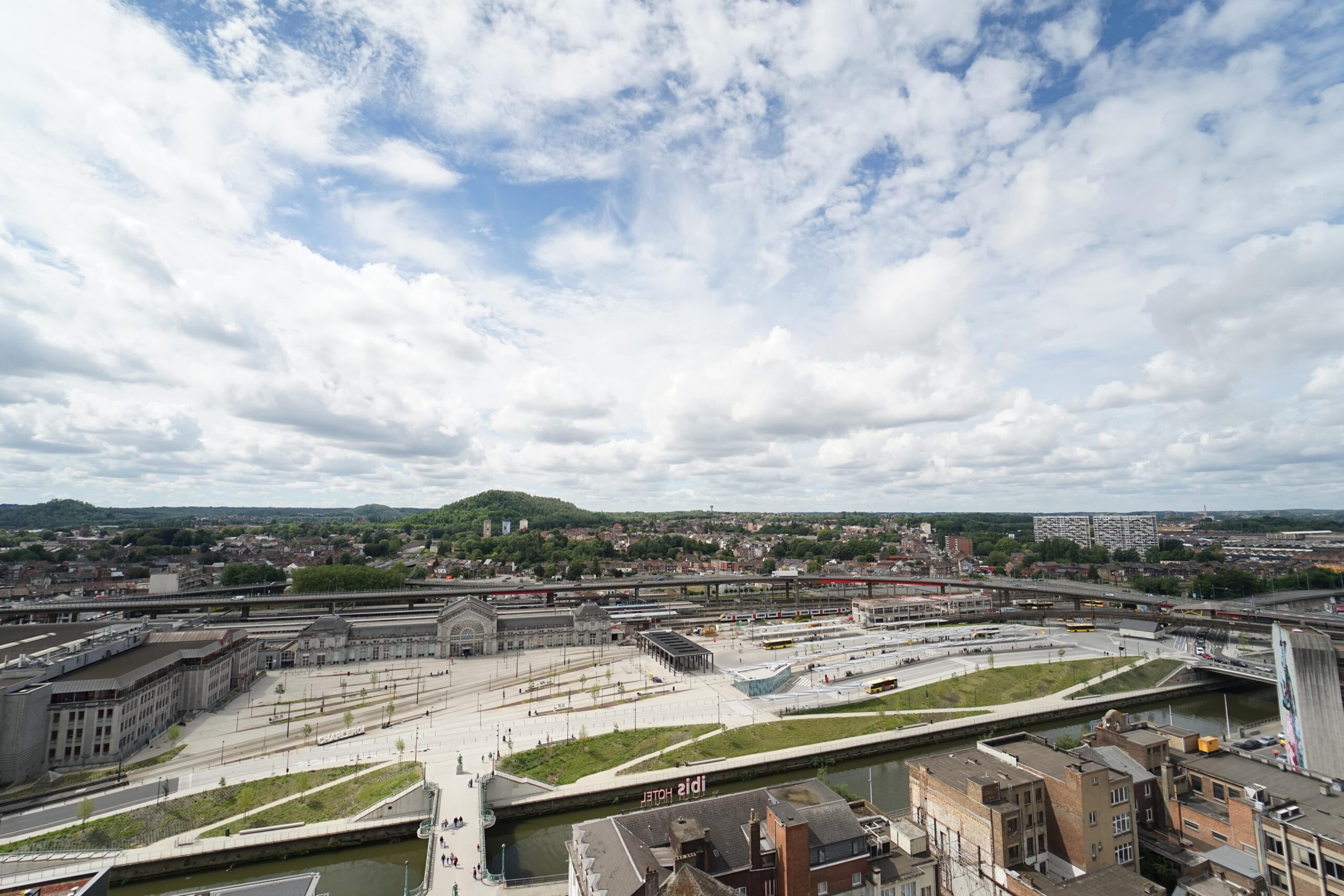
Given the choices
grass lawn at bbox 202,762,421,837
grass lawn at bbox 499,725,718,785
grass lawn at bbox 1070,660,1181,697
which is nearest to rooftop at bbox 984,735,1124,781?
grass lawn at bbox 499,725,718,785

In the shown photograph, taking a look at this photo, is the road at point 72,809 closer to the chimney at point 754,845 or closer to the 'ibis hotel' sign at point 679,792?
the 'ibis hotel' sign at point 679,792

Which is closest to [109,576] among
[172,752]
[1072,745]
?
[172,752]

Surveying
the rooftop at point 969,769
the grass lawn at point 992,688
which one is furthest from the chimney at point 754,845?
the grass lawn at point 992,688

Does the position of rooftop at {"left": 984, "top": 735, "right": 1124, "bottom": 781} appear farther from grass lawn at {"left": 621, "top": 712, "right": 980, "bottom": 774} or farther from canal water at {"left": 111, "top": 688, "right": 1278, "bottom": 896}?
grass lawn at {"left": 621, "top": 712, "right": 980, "bottom": 774}

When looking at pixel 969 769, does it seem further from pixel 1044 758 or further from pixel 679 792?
pixel 679 792

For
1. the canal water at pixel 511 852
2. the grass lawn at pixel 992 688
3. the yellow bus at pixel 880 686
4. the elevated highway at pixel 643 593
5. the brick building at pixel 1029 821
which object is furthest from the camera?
the elevated highway at pixel 643 593

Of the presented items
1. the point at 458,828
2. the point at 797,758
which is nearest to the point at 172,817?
the point at 458,828

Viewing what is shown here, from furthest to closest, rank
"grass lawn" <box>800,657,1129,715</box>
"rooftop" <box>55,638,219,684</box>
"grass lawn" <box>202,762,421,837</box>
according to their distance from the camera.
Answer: "grass lawn" <box>800,657,1129,715</box> < "rooftop" <box>55,638,219,684</box> < "grass lawn" <box>202,762,421,837</box>
